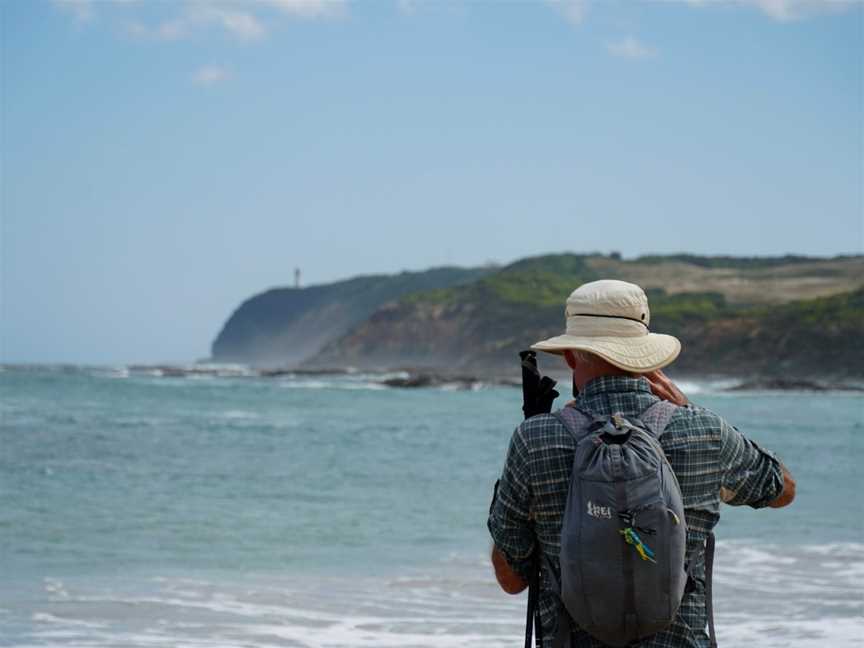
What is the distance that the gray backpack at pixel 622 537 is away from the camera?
2.48 metres

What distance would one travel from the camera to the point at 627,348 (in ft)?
8.94

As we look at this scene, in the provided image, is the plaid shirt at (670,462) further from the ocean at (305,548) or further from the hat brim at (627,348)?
the ocean at (305,548)

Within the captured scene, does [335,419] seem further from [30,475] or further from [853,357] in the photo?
[853,357]

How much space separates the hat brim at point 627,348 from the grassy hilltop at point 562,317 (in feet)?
257

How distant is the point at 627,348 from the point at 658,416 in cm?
16

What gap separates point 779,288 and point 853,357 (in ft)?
Answer: 137

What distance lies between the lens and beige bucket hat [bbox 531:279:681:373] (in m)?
2.70

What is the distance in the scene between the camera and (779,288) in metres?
120

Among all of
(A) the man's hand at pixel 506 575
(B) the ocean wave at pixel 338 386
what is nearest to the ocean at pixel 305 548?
(A) the man's hand at pixel 506 575

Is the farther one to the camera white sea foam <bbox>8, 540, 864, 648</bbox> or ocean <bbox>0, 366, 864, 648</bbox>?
ocean <bbox>0, 366, 864, 648</bbox>

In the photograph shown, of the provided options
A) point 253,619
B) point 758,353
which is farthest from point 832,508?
point 758,353

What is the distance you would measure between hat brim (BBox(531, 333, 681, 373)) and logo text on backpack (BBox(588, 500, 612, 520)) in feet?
1.07

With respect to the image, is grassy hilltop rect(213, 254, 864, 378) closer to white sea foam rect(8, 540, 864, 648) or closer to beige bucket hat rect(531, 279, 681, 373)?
white sea foam rect(8, 540, 864, 648)

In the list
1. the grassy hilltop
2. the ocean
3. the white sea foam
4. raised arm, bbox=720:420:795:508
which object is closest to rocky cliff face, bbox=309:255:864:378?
the grassy hilltop
